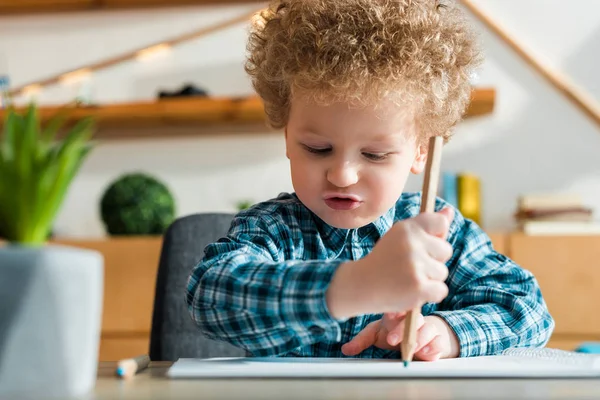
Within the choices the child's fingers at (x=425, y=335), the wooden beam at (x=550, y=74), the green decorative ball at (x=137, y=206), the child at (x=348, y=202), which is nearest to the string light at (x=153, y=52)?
the green decorative ball at (x=137, y=206)

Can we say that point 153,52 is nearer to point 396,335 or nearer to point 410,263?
point 396,335

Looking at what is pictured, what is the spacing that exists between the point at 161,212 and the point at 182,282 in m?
1.76

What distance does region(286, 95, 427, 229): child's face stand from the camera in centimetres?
92

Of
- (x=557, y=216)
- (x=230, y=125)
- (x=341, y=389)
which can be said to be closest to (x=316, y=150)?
(x=341, y=389)

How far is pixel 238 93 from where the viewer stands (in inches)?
130

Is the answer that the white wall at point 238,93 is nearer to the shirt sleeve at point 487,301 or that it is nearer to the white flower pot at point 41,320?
the shirt sleeve at point 487,301

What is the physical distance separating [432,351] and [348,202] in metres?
0.22

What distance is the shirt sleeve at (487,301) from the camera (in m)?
0.96

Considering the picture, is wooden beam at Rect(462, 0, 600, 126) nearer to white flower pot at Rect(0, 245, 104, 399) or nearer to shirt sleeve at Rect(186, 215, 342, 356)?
shirt sleeve at Rect(186, 215, 342, 356)

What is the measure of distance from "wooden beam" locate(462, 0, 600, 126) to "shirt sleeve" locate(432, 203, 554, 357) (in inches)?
83.4

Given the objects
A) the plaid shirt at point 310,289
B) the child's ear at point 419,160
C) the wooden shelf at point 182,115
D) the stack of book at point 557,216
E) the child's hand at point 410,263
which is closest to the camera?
the child's hand at point 410,263

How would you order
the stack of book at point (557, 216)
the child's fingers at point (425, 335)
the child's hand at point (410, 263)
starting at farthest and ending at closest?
1. the stack of book at point (557, 216)
2. the child's fingers at point (425, 335)
3. the child's hand at point (410, 263)

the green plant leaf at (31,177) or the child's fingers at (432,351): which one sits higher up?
the green plant leaf at (31,177)

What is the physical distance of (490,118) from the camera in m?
3.18
